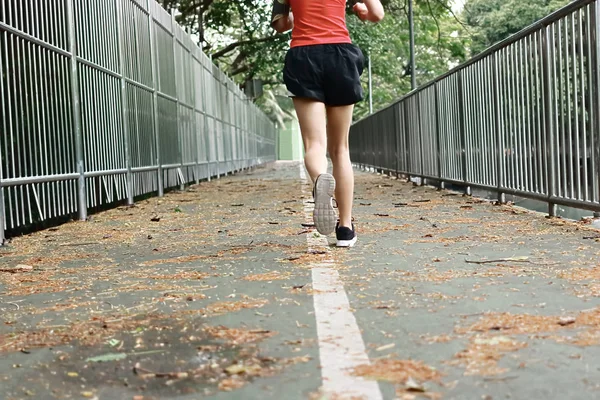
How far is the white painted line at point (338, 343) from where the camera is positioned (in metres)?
2.59

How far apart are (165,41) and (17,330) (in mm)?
13352

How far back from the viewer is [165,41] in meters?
16.5

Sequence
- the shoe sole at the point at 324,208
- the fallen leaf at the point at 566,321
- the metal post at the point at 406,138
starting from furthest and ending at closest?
the metal post at the point at 406,138
the shoe sole at the point at 324,208
the fallen leaf at the point at 566,321

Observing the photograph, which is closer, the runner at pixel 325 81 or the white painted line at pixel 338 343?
the white painted line at pixel 338 343

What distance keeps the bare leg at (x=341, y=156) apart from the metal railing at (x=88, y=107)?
2744 millimetres

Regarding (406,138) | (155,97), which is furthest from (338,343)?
(406,138)

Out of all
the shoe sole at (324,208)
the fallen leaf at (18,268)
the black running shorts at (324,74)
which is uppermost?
the black running shorts at (324,74)

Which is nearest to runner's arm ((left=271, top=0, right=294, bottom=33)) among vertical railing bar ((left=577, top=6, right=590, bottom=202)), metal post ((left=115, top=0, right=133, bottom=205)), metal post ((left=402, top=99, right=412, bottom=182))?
vertical railing bar ((left=577, top=6, right=590, bottom=202))

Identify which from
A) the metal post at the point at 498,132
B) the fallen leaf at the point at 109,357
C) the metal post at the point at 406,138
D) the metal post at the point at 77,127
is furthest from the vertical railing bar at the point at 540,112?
the metal post at the point at 406,138

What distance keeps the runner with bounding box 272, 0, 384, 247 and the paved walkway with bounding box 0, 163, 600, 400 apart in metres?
0.52

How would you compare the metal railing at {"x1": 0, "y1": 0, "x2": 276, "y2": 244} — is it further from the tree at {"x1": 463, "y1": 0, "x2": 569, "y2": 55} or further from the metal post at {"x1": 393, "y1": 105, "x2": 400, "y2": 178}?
the tree at {"x1": 463, "y1": 0, "x2": 569, "y2": 55}

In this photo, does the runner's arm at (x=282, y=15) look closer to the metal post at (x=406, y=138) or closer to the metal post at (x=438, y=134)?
the metal post at (x=438, y=134)

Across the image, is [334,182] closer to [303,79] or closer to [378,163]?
[303,79]

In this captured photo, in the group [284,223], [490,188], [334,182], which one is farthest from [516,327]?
[490,188]
